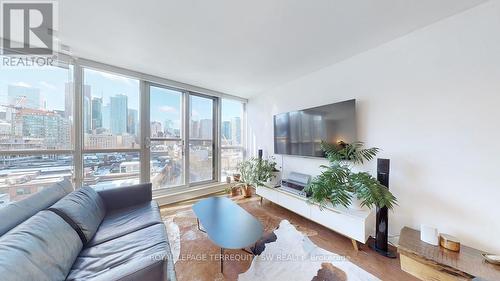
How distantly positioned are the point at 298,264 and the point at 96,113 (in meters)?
3.39

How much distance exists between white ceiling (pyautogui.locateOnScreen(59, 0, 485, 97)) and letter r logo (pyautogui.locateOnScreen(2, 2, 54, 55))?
123mm

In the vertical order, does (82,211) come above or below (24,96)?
below

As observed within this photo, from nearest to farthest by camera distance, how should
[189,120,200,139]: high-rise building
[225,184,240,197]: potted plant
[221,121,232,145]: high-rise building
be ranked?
[189,120,200,139]: high-rise building, [225,184,240,197]: potted plant, [221,121,232,145]: high-rise building

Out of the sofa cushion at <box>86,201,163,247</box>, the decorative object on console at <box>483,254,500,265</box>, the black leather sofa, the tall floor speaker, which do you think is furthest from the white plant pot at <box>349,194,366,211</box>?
the sofa cushion at <box>86,201,163,247</box>

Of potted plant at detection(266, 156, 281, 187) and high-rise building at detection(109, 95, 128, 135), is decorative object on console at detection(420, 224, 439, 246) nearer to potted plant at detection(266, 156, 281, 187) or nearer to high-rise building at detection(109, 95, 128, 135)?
potted plant at detection(266, 156, 281, 187)

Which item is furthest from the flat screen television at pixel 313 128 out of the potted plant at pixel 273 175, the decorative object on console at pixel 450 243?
the decorative object on console at pixel 450 243

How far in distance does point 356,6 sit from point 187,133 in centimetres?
323

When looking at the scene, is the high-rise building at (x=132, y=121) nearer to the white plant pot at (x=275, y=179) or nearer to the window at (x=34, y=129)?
the window at (x=34, y=129)

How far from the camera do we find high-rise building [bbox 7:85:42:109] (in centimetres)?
204

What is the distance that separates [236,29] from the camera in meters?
1.77

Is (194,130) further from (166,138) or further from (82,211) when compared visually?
(82,211)

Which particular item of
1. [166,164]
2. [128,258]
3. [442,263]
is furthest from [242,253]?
[166,164]

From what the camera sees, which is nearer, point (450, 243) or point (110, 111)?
point (450, 243)

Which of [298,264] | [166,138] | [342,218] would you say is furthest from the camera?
[166,138]
